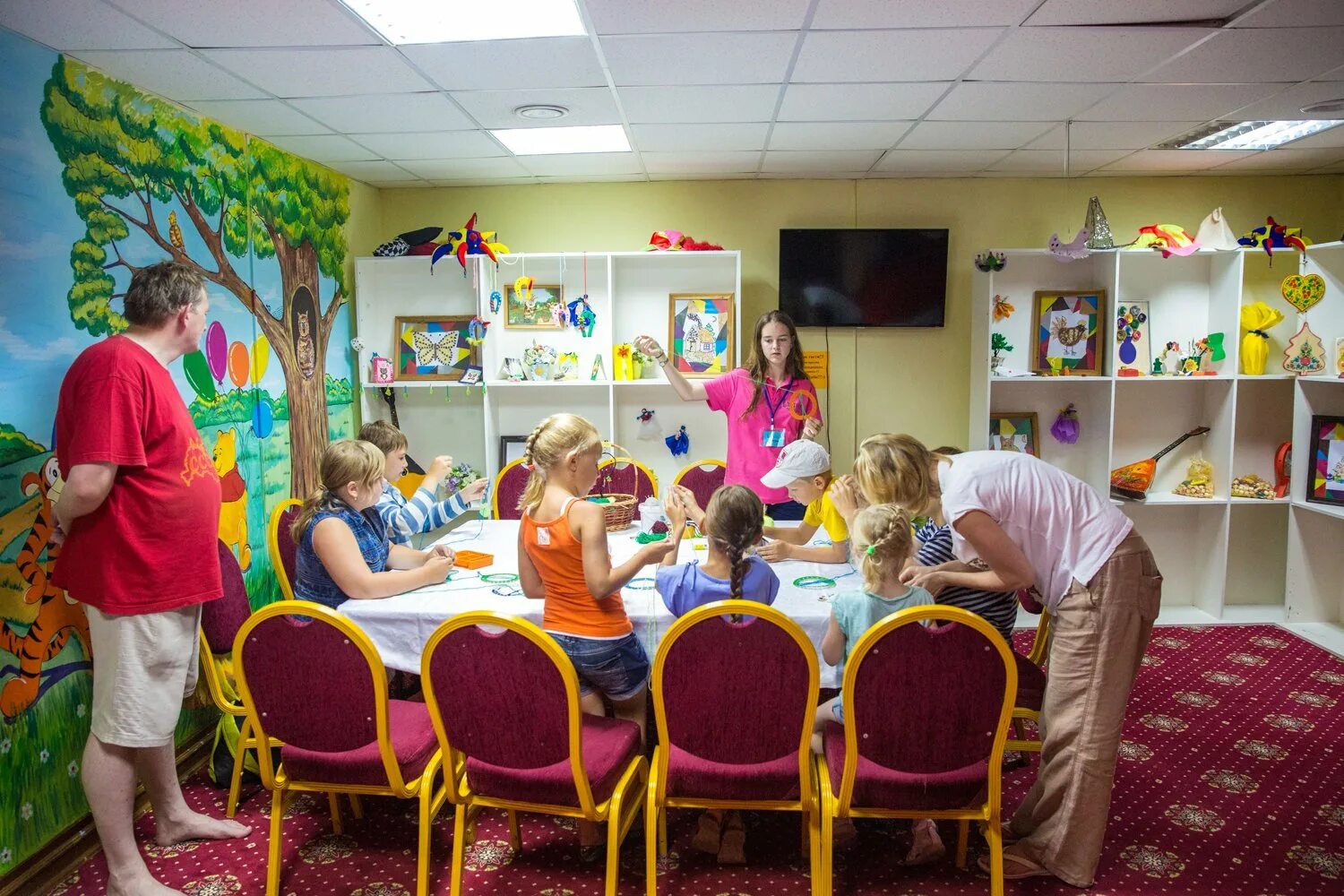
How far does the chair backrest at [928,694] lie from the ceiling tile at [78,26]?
2.56 meters

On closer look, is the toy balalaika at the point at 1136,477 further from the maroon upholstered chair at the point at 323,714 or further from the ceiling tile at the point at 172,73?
the ceiling tile at the point at 172,73

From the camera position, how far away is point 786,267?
482cm

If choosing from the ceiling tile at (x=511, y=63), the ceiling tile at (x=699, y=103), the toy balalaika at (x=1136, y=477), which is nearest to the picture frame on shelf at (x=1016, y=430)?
the toy balalaika at (x=1136, y=477)

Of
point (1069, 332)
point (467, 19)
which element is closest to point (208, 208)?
point (467, 19)

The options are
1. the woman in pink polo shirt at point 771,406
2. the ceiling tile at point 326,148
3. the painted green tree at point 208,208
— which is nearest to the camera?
the painted green tree at point 208,208

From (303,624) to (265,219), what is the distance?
2414 millimetres

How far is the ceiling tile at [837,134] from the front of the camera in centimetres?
363

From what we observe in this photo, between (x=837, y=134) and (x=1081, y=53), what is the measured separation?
4.01 ft

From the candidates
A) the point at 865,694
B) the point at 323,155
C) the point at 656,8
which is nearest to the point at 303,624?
the point at 865,694

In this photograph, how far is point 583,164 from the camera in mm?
4363

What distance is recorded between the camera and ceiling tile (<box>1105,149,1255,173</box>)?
165 inches

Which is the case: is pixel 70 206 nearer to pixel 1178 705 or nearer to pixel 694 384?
pixel 694 384

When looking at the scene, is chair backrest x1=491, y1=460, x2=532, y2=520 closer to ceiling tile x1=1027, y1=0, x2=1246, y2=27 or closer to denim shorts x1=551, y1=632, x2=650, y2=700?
denim shorts x1=551, y1=632, x2=650, y2=700

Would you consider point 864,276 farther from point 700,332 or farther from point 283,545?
point 283,545
